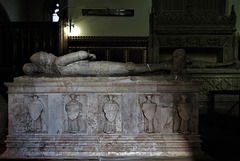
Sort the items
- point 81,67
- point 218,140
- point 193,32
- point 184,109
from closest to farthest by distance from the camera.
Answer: point 184,109 → point 81,67 → point 218,140 → point 193,32

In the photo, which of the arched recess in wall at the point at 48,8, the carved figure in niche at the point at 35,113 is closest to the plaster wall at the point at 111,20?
the arched recess in wall at the point at 48,8

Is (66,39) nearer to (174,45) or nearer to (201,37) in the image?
(174,45)

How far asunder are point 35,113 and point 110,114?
946 mm

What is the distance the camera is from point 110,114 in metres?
2.39

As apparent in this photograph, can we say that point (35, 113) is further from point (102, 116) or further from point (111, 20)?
point (111, 20)

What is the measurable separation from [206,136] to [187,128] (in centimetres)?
96

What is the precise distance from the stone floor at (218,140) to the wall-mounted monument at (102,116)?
151mm

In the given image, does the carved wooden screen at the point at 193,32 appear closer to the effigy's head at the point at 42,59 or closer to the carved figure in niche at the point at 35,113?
the effigy's head at the point at 42,59

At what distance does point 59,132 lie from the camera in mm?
2461

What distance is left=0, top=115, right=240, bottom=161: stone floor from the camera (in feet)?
7.55

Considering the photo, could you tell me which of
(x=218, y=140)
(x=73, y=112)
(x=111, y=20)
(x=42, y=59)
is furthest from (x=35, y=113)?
(x=111, y=20)

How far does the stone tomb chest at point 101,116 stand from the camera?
2391 millimetres

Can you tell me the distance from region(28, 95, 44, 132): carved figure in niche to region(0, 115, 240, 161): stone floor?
46 centimetres

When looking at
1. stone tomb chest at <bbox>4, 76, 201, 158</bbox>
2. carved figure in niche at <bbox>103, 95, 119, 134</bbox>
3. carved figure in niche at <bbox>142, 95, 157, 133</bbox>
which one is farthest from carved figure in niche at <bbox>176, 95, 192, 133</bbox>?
carved figure in niche at <bbox>103, 95, 119, 134</bbox>
